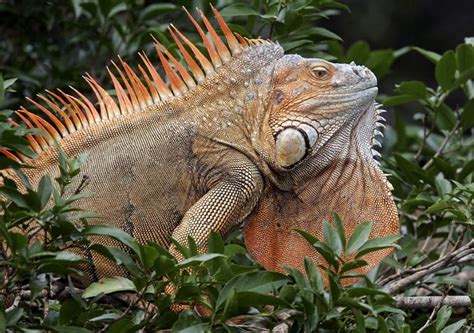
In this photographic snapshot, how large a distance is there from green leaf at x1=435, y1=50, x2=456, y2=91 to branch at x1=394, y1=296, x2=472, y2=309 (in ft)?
5.19

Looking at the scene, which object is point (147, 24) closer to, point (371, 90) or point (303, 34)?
point (303, 34)

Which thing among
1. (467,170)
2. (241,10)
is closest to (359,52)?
(241,10)

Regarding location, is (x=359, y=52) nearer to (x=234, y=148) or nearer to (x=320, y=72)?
(x=320, y=72)

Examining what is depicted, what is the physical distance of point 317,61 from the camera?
432cm

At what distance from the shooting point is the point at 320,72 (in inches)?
170

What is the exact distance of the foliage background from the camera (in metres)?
3.10

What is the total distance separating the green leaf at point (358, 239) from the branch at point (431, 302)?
506mm

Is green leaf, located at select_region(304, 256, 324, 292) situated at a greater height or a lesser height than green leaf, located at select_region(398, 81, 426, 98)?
greater

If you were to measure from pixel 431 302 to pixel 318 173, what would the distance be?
2.60 ft

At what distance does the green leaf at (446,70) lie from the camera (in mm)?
5051

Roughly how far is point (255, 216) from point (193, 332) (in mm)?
1358

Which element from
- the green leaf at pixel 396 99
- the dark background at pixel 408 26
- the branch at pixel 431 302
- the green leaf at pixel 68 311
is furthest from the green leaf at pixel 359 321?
the dark background at pixel 408 26

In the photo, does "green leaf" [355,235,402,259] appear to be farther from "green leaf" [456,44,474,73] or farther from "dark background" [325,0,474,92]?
"dark background" [325,0,474,92]

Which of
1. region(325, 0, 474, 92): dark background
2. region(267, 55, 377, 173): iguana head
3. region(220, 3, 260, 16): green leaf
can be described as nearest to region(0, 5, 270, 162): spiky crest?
region(267, 55, 377, 173): iguana head
